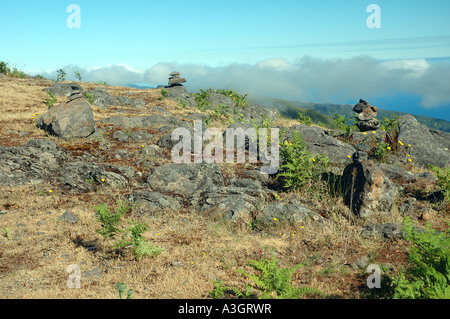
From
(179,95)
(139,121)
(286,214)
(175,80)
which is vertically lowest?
(286,214)

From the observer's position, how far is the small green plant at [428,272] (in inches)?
182

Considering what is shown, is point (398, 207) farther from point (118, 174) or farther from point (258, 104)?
point (258, 104)

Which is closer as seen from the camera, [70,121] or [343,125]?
[70,121]

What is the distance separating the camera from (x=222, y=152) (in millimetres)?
14586

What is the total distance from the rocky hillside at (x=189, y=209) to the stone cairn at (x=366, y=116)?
1.42m

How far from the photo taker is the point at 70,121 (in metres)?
15.2

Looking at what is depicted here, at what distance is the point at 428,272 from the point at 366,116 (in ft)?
47.4

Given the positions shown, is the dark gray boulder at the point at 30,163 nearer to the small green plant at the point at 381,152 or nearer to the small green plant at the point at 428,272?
the small green plant at the point at 428,272

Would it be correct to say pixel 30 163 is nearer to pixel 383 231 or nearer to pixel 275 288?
pixel 275 288

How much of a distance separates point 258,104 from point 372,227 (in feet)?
73.2

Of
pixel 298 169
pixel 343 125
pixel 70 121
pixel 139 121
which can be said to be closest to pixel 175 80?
pixel 139 121

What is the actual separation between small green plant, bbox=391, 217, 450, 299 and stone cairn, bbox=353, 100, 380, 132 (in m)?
13.2

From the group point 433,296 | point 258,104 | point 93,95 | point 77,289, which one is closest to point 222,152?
point 77,289

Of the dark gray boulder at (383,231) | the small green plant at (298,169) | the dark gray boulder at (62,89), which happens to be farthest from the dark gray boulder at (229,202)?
the dark gray boulder at (62,89)
